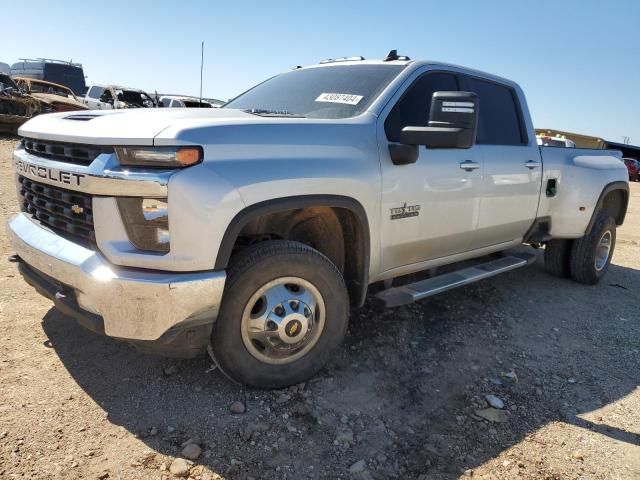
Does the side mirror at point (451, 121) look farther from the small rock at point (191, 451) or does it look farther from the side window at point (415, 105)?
the small rock at point (191, 451)

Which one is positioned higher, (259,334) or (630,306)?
(259,334)

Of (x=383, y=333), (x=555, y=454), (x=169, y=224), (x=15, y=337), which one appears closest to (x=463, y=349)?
(x=383, y=333)

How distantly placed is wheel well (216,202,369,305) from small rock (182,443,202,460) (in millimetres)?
1033

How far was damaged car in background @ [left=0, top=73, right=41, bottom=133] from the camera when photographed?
13555mm

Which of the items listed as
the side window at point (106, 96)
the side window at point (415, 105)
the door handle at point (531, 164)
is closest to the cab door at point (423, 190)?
the side window at point (415, 105)

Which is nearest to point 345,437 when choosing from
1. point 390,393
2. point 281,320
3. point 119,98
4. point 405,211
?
point 390,393

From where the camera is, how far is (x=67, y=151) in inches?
101

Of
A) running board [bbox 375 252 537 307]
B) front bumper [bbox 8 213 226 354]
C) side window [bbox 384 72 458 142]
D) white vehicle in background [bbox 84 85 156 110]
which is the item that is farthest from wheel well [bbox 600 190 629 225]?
white vehicle in background [bbox 84 85 156 110]

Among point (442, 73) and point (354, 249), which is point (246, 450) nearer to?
point (354, 249)

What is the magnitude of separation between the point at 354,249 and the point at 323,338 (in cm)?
58

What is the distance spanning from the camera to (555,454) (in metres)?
2.59

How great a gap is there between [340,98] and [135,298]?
1918mm

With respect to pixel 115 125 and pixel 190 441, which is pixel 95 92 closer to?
pixel 115 125

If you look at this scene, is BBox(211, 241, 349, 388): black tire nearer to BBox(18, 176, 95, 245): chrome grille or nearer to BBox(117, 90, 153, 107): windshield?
BBox(18, 176, 95, 245): chrome grille
